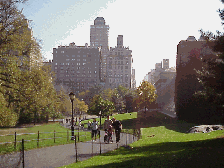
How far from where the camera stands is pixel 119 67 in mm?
190000

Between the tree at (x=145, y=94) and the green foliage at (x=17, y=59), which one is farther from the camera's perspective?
the tree at (x=145, y=94)

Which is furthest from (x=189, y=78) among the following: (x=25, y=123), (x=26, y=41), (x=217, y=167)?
(x=217, y=167)

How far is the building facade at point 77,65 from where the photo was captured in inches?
6969

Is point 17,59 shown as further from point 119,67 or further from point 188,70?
point 119,67

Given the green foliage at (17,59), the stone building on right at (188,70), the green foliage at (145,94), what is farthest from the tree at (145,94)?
the green foliage at (17,59)

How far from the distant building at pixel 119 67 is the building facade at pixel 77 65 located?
533 inches

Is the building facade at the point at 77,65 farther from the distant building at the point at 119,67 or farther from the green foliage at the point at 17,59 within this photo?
the green foliage at the point at 17,59

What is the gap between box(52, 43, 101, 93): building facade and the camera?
177m

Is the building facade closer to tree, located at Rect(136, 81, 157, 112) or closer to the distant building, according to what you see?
the distant building

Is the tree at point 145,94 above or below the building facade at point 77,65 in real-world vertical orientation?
below

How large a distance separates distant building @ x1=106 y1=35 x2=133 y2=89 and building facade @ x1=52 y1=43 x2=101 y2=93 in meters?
13.5

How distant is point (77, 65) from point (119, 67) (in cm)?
3132

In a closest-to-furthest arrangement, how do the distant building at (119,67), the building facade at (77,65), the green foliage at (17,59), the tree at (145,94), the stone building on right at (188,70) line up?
1. the green foliage at (17,59)
2. the stone building on right at (188,70)
3. the tree at (145,94)
4. the building facade at (77,65)
5. the distant building at (119,67)

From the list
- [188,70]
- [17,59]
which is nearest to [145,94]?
[188,70]
